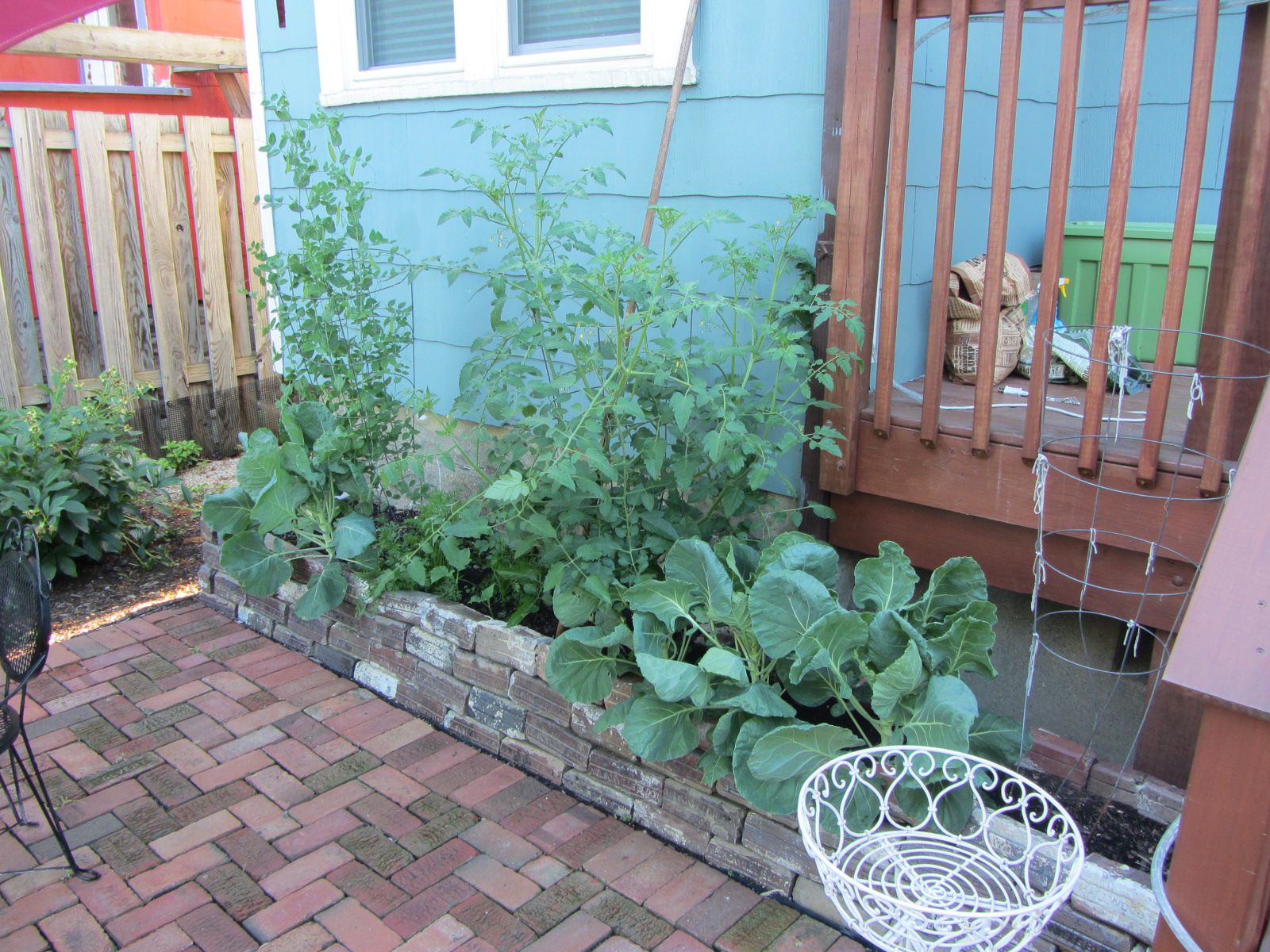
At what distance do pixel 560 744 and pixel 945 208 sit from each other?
181 cm

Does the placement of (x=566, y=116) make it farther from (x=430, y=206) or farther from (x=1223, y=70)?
(x=1223, y=70)

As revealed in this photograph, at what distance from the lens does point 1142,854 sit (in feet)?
7.31

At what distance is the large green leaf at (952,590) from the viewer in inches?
93.8

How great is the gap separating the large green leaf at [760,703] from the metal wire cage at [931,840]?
0.16 metres

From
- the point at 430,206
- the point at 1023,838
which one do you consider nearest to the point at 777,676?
the point at 1023,838

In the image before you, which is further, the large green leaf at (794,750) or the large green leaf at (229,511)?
the large green leaf at (229,511)

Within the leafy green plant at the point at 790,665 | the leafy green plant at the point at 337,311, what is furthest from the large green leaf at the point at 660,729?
the leafy green plant at the point at 337,311

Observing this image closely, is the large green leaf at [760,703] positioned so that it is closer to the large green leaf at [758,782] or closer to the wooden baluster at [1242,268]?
the large green leaf at [758,782]

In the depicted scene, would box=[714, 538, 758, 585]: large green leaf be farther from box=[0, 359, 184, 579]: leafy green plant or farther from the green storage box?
box=[0, 359, 184, 579]: leafy green plant

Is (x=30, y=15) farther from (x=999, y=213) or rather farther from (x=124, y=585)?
(x=999, y=213)

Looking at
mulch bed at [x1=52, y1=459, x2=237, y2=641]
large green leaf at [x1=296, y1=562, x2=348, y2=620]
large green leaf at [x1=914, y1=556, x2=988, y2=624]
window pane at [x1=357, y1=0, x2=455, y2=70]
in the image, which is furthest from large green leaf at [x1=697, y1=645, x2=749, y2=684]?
window pane at [x1=357, y1=0, x2=455, y2=70]

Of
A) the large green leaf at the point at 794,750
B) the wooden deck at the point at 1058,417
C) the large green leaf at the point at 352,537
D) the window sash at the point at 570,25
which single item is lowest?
the large green leaf at the point at 794,750

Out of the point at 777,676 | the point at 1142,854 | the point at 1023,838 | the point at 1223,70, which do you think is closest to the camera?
the point at 1023,838

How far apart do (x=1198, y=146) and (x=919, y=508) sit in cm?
121
